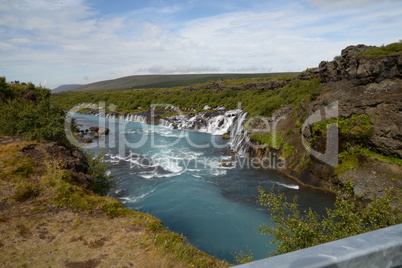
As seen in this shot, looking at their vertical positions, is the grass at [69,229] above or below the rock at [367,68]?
below

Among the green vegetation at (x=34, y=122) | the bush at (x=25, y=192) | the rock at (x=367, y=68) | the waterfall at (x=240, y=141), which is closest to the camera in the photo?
the bush at (x=25, y=192)

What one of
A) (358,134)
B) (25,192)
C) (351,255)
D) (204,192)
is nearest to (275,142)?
(358,134)

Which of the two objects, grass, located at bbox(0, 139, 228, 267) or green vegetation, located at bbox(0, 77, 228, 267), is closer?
grass, located at bbox(0, 139, 228, 267)

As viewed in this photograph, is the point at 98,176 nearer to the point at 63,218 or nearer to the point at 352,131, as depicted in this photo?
the point at 63,218

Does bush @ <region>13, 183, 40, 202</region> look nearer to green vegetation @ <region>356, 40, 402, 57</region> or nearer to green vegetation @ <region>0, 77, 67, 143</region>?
green vegetation @ <region>0, 77, 67, 143</region>

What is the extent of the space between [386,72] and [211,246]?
1909cm

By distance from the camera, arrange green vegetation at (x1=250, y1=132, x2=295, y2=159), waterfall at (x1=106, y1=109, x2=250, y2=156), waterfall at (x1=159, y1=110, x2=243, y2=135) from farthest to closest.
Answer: waterfall at (x1=159, y1=110, x2=243, y2=135)
waterfall at (x1=106, y1=109, x2=250, y2=156)
green vegetation at (x1=250, y1=132, x2=295, y2=159)

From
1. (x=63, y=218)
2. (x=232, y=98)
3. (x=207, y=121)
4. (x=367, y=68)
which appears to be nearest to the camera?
(x=63, y=218)

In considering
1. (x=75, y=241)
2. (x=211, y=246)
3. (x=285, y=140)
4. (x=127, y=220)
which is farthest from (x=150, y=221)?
(x=285, y=140)

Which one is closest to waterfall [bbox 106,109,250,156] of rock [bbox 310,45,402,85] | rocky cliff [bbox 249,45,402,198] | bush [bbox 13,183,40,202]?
rocky cliff [bbox 249,45,402,198]

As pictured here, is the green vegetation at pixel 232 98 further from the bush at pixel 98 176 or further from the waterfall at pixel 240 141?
the bush at pixel 98 176

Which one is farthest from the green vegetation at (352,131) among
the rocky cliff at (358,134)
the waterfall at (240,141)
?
the waterfall at (240,141)

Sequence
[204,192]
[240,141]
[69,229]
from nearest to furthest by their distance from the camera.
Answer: [69,229] → [204,192] → [240,141]

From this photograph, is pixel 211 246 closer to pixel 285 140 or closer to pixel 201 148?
pixel 285 140
